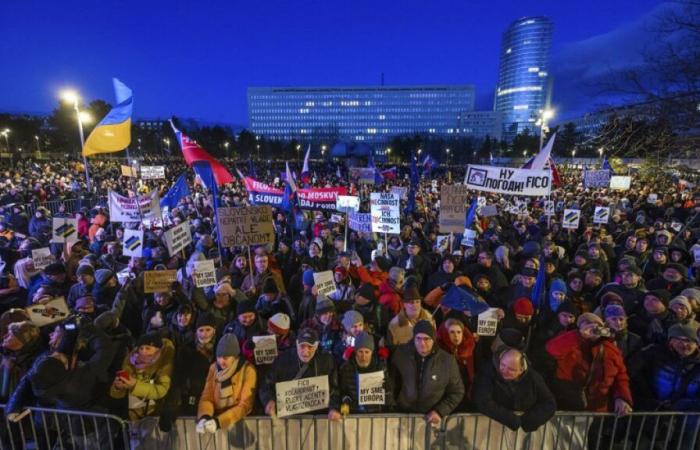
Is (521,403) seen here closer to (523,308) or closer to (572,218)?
(523,308)

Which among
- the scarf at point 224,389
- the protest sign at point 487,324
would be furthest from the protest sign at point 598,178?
the scarf at point 224,389

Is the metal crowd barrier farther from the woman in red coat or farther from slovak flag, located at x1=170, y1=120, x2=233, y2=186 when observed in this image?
slovak flag, located at x1=170, y1=120, x2=233, y2=186

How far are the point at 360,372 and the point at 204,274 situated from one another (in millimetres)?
3331

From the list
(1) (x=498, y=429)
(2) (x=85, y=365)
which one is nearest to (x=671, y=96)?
(1) (x=498, y=429)

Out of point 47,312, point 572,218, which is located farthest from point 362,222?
point 47,312

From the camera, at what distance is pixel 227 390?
309 centimetres

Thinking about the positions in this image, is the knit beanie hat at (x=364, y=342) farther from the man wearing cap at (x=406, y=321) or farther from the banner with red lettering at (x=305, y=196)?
the banner with red lettering at (x=305, y=196)

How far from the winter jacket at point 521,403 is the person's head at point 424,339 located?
1.81ft

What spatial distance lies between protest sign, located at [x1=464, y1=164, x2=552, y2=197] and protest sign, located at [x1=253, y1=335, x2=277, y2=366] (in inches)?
214

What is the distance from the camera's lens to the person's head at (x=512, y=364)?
286 cm

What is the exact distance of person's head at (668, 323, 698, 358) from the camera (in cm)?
317

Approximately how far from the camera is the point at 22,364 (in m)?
3.35

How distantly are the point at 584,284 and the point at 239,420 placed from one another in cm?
522

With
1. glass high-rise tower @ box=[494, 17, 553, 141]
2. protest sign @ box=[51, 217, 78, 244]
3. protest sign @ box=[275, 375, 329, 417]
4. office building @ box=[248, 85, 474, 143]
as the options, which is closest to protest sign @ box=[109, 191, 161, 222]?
protest sign @ box=[51, 217, 78, 244]
